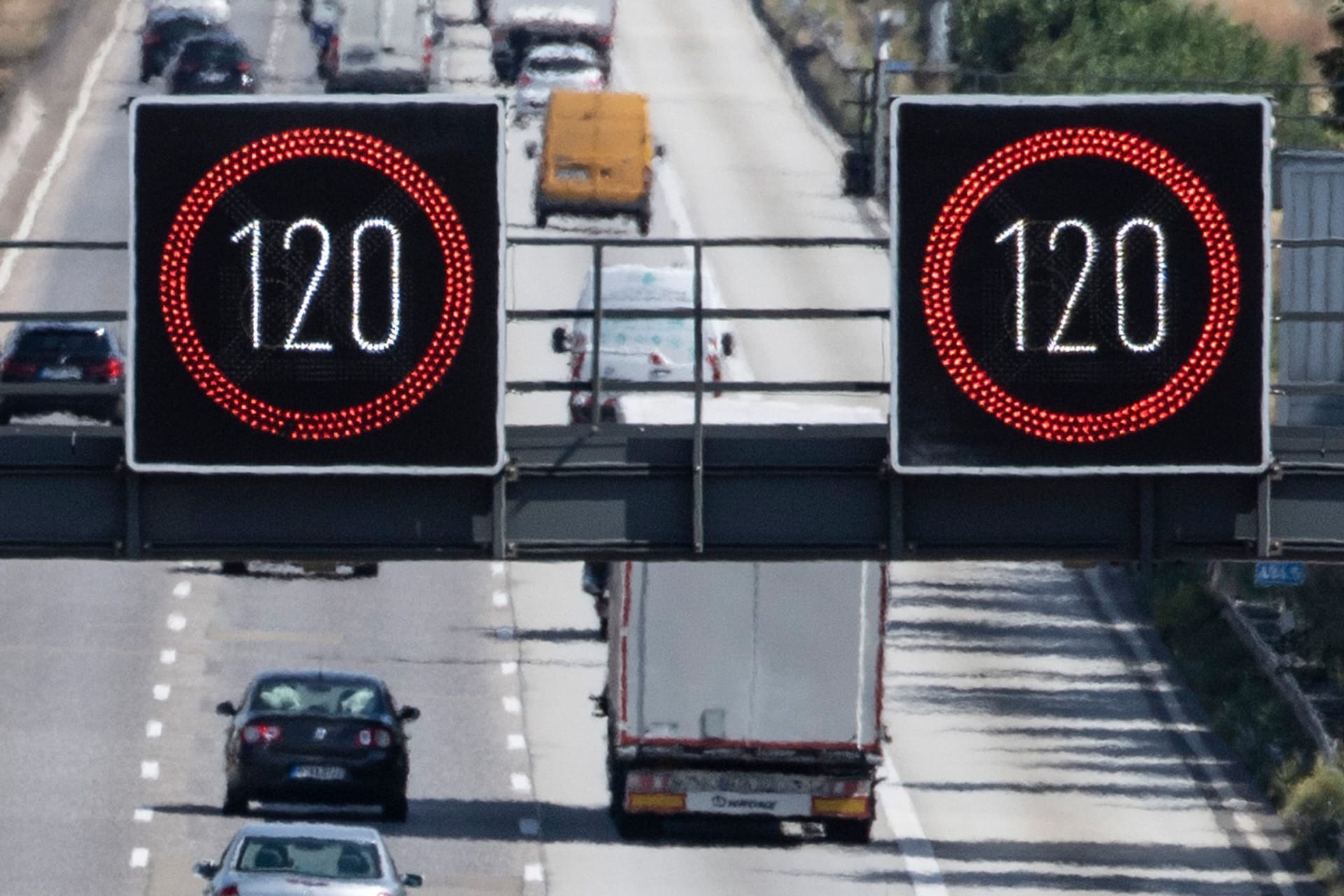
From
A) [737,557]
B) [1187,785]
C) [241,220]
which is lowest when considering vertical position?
[1187,785]

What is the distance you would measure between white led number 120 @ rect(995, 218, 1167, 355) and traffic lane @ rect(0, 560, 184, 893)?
19440mm

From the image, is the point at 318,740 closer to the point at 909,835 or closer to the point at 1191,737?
the point at 909,835

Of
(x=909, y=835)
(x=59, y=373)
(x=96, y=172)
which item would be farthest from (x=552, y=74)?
(x=909, y=835)

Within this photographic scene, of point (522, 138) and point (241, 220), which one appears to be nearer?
point (241, 220)

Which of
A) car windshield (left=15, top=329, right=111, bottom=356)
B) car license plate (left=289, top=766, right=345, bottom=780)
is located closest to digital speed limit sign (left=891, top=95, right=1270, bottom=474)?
car license plate (left=289, top=766, right=345, bottom=780)

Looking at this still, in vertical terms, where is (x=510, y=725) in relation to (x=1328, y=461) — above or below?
below

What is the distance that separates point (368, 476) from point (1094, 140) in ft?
11.5

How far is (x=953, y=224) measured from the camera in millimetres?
14383

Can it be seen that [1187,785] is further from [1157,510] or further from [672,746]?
[1157,510]

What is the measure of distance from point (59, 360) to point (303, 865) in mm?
20287

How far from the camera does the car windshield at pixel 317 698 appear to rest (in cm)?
3509

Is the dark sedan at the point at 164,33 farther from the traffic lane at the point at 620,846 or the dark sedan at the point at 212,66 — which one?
the traffic lane at the point at 620,846

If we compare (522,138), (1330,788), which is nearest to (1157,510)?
(1330,788)

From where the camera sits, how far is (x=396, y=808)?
35.9m
